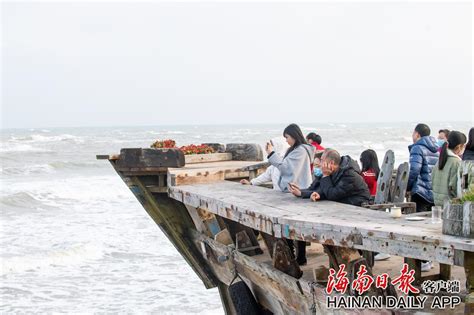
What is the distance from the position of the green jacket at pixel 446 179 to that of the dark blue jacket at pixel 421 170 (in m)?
1.58

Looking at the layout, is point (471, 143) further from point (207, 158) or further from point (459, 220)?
point (207, 158)

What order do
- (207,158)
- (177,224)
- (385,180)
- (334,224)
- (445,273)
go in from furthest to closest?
(207,158) < (177,224) < (385,180) < (445,273) < (334,224)

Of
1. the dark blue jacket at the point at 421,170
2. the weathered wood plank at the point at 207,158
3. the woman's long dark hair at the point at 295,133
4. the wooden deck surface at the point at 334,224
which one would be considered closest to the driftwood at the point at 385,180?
the dark blue jacket at the point at 421,170

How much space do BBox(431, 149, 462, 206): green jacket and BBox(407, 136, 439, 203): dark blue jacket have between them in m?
1.58

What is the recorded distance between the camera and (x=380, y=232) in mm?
3795

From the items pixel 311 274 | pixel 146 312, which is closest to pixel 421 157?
pixel 311 274

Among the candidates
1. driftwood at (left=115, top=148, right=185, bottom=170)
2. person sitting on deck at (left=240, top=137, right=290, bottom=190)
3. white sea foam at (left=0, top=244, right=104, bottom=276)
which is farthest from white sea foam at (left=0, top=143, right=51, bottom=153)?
person sitting on deck at (left=240, top=137, right=290, bottom=190)

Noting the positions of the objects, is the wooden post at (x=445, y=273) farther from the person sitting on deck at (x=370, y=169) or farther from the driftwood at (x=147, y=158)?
the driftwood at (x=147, y=158)

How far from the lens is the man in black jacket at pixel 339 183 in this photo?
536 centimetres

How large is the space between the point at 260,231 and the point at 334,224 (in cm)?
156

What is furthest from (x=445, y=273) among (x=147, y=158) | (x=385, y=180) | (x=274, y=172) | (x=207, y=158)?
(x=207, y=158)

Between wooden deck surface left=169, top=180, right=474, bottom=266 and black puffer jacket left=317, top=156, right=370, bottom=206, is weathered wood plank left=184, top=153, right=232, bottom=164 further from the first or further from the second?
black puffer jacket left=317, top=156, right=370, bottom=206

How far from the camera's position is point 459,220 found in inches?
136

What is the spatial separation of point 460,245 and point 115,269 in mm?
12268
